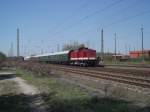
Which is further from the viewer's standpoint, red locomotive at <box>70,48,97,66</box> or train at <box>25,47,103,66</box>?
train at <box>25,47,103,66</box>

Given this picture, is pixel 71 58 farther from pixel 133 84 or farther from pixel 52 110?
pixel 52 110

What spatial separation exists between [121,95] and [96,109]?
3.44 m

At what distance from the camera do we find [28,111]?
10383 mm

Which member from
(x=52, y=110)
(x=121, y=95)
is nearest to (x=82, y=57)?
(x=121, y=95)

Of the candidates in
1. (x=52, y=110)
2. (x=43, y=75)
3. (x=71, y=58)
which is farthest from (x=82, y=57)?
(x=52, y=110)

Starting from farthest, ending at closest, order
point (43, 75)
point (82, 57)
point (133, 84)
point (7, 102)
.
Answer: point (82, 57) < point (43, 75) < point (133, 84) < point (7, 102)

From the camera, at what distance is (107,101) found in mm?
11008

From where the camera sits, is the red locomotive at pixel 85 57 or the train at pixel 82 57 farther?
the train at pixel 82 57

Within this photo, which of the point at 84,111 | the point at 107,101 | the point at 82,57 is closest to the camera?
the point at 84,111

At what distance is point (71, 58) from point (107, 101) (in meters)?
40.5

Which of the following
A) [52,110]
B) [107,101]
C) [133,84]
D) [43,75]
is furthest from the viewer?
[43,75]

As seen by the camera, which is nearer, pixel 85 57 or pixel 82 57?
pixel 85 57

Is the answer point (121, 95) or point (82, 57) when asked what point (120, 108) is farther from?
point (82, 57)

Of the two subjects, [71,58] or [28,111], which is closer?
[28,111]
